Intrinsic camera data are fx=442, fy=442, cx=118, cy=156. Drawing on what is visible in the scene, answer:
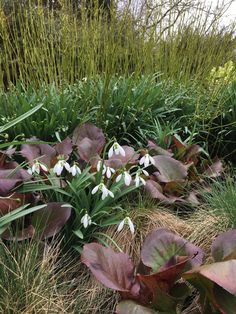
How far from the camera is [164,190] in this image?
A: 268cm

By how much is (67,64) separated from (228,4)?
4.61 feet

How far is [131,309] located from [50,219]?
0.62 m

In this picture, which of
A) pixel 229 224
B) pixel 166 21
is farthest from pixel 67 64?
pixel 229 224

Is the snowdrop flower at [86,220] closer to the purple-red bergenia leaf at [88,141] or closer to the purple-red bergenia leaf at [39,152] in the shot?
the purple-red bergenia leaf at [88,141]

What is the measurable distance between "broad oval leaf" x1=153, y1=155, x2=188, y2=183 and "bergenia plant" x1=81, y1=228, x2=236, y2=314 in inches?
38.0

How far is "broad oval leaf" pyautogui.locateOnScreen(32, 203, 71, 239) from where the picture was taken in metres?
1.98

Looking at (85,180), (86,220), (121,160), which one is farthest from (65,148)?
(86,220)

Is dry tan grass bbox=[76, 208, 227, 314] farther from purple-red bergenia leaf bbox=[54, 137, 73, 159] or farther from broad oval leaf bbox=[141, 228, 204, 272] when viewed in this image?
purple-red bergenia leaf bbox=[54, 137, 73, 159]

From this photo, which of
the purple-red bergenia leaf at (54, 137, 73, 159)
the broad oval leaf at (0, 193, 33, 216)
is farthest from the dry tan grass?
the purple-red bergenia leaf at (54, 137, 73, 159)

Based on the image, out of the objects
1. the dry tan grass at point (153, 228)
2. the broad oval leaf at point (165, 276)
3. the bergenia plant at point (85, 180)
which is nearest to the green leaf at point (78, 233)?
the bergenia plant at point (85, 180)

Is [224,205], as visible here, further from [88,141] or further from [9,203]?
[9,203]

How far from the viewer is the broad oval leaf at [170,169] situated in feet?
8.85

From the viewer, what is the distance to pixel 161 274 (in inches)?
63.1

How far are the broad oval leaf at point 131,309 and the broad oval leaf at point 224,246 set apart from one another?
321mm
